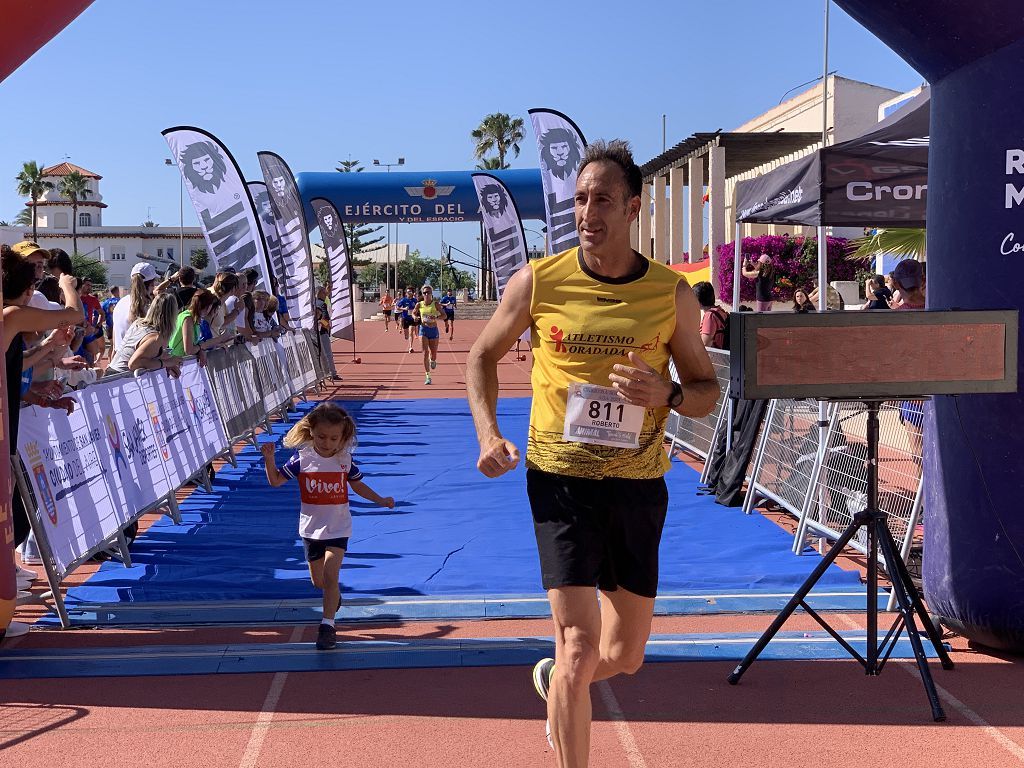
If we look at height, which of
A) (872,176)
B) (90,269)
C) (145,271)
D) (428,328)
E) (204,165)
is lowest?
(428,328)

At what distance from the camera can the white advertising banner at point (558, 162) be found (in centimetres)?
1759

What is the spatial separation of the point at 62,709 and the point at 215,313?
29.8 feet

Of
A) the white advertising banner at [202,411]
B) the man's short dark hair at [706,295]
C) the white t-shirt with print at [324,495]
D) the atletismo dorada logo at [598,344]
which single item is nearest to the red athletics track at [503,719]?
the white t-shirt with print at [324,495]

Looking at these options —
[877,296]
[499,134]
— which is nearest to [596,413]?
[877,296]

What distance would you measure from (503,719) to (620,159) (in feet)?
7.35

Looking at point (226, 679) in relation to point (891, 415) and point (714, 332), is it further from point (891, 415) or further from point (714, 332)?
point (714, 332)

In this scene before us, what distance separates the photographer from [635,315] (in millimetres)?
3686

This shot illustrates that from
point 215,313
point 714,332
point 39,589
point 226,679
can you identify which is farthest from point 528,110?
point 226,679

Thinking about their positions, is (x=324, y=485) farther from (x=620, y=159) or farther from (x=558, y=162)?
(x=558, y=162)

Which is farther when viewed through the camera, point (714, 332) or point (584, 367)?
point (714, 332)

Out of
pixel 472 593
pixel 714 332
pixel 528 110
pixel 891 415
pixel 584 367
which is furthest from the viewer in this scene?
pixel 528 110

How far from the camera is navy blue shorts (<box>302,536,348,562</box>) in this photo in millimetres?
5805

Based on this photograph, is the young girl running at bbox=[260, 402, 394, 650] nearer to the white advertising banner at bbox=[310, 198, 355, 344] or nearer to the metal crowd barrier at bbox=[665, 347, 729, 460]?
the metal crowd barrier at bbox=[665, 347, 729, 460]

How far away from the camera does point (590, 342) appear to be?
3.65 meters
